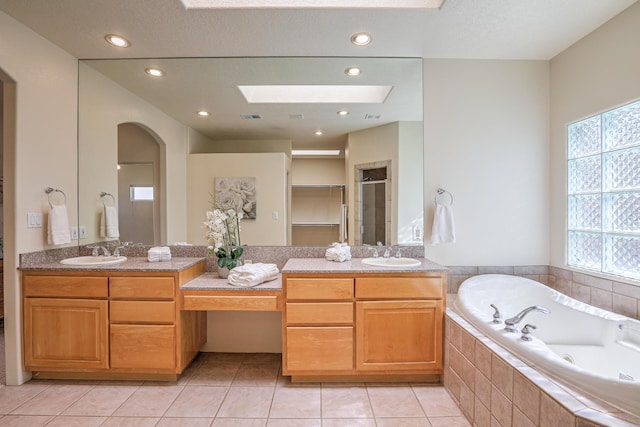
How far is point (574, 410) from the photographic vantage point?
1.09m

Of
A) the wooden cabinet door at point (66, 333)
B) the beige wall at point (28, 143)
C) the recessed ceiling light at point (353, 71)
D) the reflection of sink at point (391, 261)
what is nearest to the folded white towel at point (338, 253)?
the reflection of sink at point (391, 261)

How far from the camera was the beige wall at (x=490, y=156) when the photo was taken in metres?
2.54

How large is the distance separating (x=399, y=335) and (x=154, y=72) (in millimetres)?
2863

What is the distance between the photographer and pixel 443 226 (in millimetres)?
2473

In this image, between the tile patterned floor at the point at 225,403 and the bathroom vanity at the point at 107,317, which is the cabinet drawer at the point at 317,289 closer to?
the tile patterned floor at the point at 225,403

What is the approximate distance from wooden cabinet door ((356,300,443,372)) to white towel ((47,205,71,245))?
2253mm

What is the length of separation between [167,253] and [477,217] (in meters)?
2.59

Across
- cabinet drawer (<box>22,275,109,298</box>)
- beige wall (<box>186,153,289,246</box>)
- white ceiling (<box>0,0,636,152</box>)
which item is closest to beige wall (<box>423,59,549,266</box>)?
white ceiling (<box>0,0,636,152</box>)

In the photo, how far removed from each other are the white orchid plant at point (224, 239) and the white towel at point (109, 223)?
0.85 meters

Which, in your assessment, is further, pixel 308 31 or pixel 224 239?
pixel 224 239

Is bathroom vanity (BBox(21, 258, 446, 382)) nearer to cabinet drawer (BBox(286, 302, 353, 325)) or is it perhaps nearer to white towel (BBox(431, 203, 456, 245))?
cabinet drawer (BBox(286, 302, 353, 325))

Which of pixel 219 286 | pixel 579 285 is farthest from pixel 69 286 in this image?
pixel 579 285

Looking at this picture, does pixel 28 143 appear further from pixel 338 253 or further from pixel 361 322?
pixel 361 322

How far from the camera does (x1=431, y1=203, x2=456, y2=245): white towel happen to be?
2.46m
